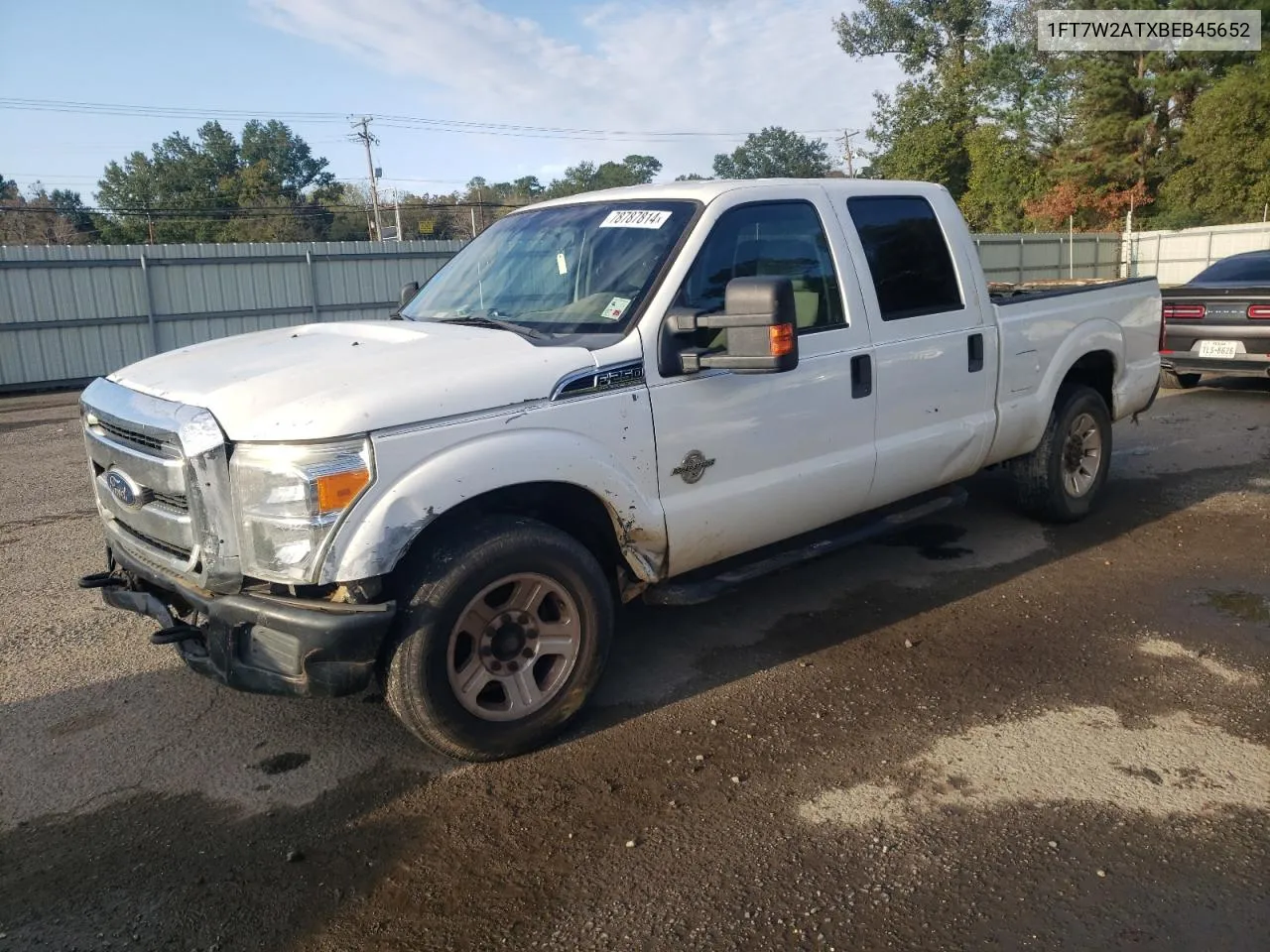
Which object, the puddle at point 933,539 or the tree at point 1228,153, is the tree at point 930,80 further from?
the puddle at point 933,539

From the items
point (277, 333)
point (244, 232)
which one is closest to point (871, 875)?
point (277, 333)

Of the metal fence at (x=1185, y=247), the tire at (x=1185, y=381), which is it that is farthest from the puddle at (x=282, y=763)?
the metal fence at (x=1185, y=247)

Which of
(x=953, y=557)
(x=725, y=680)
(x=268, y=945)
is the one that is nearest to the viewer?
(x=268, y=945)

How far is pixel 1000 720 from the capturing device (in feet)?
12.5

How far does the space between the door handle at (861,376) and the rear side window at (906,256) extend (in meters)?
0.28

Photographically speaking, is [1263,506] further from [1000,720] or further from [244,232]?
[244,232]

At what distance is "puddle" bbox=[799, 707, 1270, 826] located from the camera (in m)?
3.23

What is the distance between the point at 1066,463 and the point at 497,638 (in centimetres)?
413

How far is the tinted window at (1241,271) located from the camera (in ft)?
36.2

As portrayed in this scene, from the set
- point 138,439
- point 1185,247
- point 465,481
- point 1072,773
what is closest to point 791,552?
point 1072,773

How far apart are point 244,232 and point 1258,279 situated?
56.5m

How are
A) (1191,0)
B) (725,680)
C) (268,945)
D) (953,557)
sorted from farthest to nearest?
(1191,0)
(953,557)
(725,680)
(268,945)

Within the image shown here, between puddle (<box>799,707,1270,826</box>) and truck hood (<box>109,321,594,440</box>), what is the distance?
5.74 feet

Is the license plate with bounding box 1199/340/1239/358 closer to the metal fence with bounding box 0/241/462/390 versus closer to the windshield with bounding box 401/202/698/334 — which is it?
the windshield with bounding box 401/202/698/334
